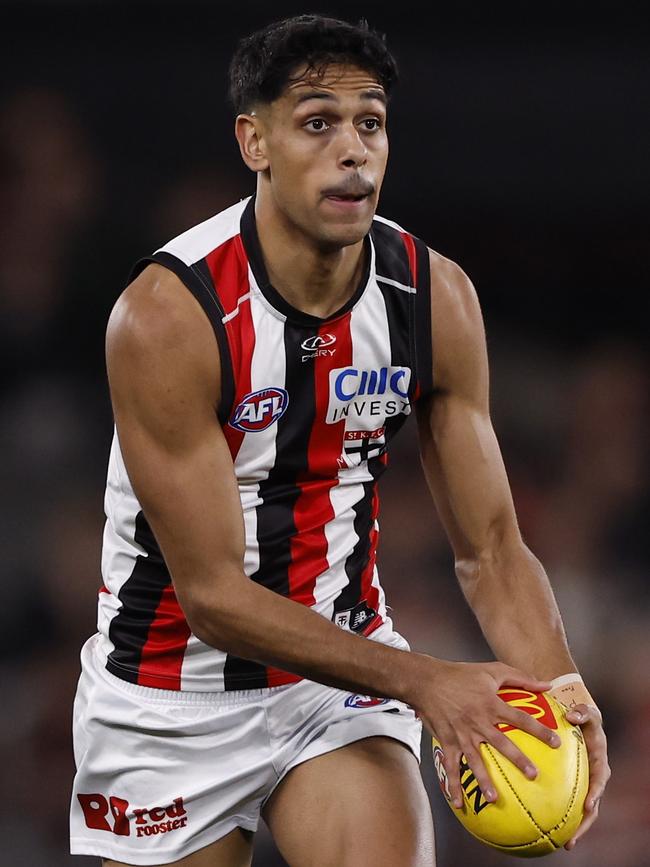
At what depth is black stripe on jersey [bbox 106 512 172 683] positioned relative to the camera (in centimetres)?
272

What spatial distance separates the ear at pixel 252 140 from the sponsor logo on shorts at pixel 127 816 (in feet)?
4.06

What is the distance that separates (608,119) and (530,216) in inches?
20.0

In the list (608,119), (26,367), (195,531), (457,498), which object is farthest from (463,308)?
(608,119)

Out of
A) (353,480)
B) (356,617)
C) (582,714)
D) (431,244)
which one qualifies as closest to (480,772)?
(582,714)

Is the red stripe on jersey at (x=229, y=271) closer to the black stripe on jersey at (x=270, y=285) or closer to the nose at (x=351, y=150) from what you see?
the black stripe on jersey at (x=270, y=285)

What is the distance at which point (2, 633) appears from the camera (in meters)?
4.86

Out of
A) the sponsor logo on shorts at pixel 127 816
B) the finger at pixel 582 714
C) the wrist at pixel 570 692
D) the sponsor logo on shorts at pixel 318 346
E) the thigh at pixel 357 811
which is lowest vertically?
the sponsor logo on shorts at pixel 127 816

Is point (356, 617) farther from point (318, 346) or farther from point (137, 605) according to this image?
point (318, 346)

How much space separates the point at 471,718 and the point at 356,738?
411 mm

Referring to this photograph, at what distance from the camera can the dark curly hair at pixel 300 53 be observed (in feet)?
8.11

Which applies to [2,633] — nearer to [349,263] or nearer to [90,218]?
[90,218]

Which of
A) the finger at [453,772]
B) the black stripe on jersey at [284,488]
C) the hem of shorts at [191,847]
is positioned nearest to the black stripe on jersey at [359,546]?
the black stripe on jersey at [284,488]

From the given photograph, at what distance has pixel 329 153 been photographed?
244 centimetres

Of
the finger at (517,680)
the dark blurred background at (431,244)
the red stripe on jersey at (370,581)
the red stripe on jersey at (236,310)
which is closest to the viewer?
the finger at (517,680)
